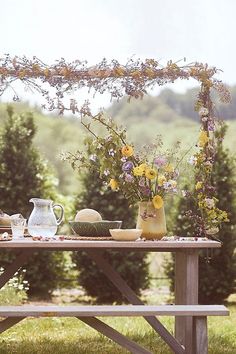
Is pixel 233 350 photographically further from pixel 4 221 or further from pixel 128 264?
pixel 128 264

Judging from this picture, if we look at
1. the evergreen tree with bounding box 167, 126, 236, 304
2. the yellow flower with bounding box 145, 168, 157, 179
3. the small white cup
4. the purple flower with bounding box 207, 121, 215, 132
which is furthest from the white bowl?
the evergreen tree with bounding box 167, 126, 236, 304

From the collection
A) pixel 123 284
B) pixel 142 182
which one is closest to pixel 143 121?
pixel 123 284

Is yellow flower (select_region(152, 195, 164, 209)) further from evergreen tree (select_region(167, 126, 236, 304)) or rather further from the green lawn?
evergreen tree (select_region(167, 126, 236, 304))

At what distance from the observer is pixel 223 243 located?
8023 millimetres

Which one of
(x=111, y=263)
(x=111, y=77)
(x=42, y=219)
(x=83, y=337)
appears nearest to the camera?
(x=42, y=219)

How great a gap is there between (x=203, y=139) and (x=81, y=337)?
2.15 metres

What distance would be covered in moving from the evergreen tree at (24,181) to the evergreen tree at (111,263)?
0.32 meters

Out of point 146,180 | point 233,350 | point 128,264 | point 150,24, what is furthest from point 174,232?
point 150,24

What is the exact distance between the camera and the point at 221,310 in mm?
3982

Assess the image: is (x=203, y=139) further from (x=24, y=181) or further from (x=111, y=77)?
(x=24, y=181)

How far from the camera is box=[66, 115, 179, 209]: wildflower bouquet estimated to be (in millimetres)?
4766

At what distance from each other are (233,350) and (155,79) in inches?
82.5

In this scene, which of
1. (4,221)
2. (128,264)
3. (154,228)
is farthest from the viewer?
(128,264)

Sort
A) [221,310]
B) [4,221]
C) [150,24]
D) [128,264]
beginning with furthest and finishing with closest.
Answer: [150,24], [128,264], [4,221], [221,310]
